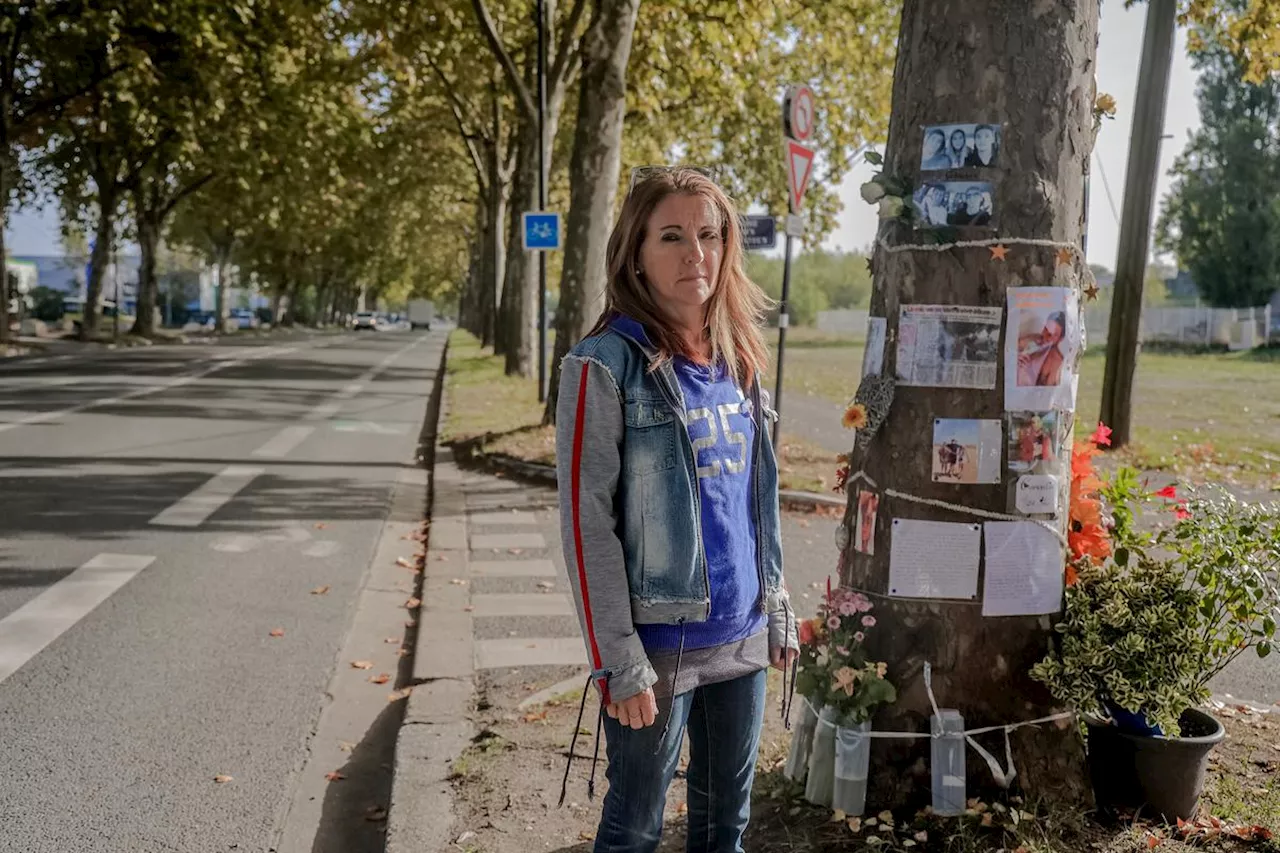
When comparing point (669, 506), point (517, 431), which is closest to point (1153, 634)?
point (669, 506)

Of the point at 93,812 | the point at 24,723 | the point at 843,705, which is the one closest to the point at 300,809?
the point at 93,812

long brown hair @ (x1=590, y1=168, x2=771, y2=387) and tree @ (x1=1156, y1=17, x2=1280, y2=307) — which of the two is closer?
long brown hair @ (x1=590, y1=168, x2=771, y2=387)

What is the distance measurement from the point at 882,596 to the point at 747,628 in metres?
1.01

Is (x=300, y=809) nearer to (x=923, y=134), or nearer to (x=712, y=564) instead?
(x=712, y=564)

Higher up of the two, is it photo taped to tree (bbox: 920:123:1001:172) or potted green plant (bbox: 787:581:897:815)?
photo taped to tree (bbox: 920:123:1001:172)

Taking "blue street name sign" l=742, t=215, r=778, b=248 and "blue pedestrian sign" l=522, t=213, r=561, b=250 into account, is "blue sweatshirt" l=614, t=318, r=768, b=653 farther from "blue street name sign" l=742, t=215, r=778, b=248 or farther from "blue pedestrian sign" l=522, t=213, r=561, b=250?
"blue pedestrian sign" l=522, t=213, r=561, b=250

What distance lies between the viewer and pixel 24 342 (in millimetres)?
34562

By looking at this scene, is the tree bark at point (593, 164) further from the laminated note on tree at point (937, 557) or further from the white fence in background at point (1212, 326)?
the white fence in background at point (1212, 326)

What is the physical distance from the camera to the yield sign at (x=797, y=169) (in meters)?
10.4

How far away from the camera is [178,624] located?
19.7ft

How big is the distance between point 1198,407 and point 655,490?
68.0 feet

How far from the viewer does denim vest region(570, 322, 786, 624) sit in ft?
7.82

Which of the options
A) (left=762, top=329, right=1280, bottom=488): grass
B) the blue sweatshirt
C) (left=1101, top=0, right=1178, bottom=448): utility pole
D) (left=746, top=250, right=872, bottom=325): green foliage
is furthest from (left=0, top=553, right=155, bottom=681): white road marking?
(left=746, top=250, right=872, bottom=325): green foliage

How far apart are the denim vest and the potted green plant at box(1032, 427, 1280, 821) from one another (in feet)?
4.81
